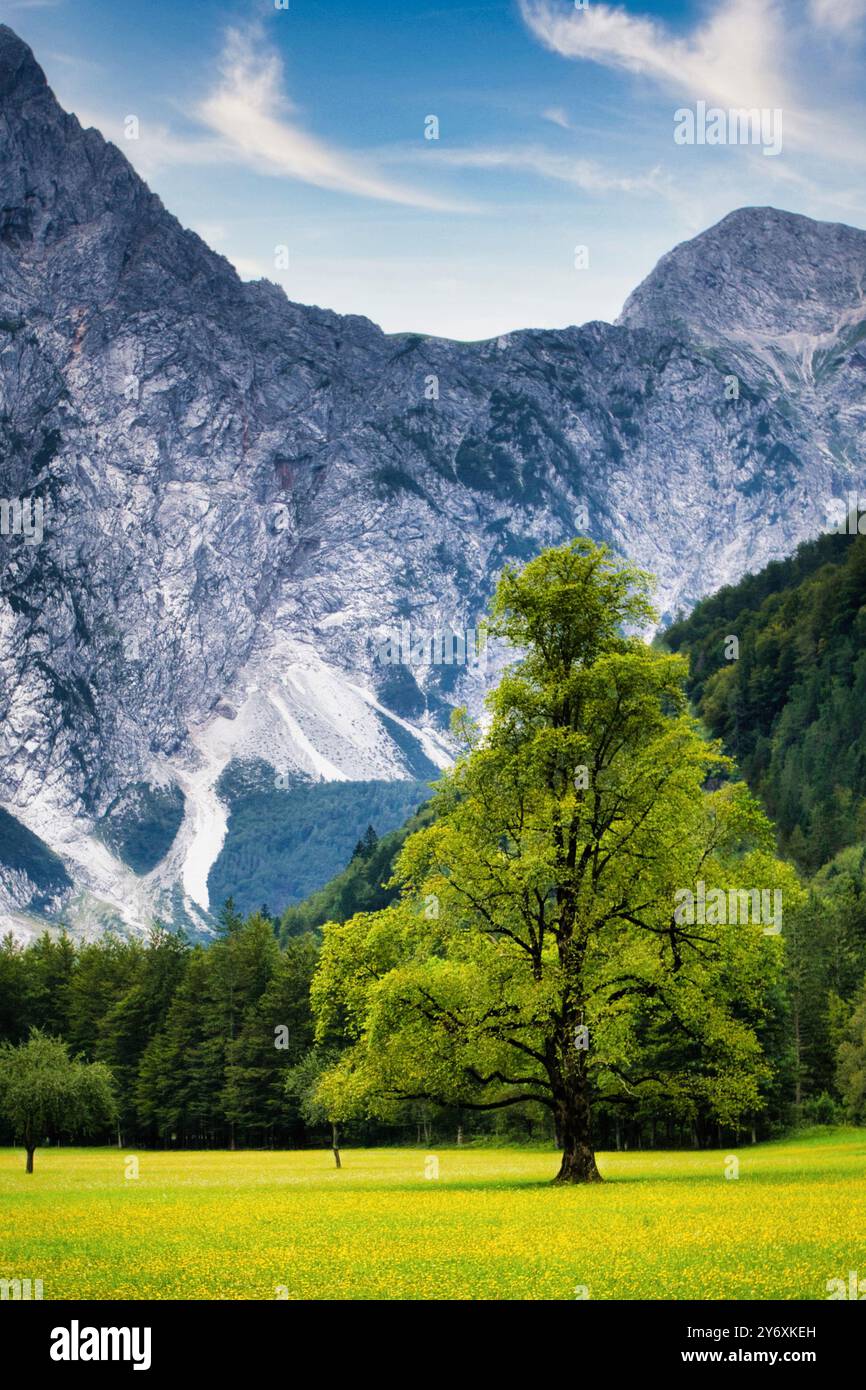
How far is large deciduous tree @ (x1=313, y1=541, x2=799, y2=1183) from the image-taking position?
4053cm

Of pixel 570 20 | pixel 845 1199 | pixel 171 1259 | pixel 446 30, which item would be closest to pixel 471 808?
pixel 845 1199

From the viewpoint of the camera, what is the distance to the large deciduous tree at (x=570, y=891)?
40.5 m

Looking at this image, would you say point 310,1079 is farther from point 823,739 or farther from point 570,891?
point 823,739

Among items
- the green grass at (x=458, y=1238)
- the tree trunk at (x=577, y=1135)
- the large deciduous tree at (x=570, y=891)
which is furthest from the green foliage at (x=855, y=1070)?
the tree trunk at (x=577, y=1135)

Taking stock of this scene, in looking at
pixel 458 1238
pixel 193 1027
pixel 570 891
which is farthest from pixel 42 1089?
pixel 193 1027

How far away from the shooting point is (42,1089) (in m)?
67.2

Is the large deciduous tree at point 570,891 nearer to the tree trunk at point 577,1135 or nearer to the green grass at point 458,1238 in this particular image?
the tree trunk at point 577,1135

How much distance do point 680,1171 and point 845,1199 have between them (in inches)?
713

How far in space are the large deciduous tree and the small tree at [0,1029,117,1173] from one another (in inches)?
1159

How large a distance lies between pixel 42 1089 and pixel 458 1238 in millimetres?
46385

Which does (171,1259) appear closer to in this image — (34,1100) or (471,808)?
(471,808)

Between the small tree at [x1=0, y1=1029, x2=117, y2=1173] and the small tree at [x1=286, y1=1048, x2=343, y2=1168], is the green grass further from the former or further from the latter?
the small tree at [x1=286, y1=1048, x2=343, y2=1168]

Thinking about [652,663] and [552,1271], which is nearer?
[552,1271]

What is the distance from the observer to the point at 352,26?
67875 mm
